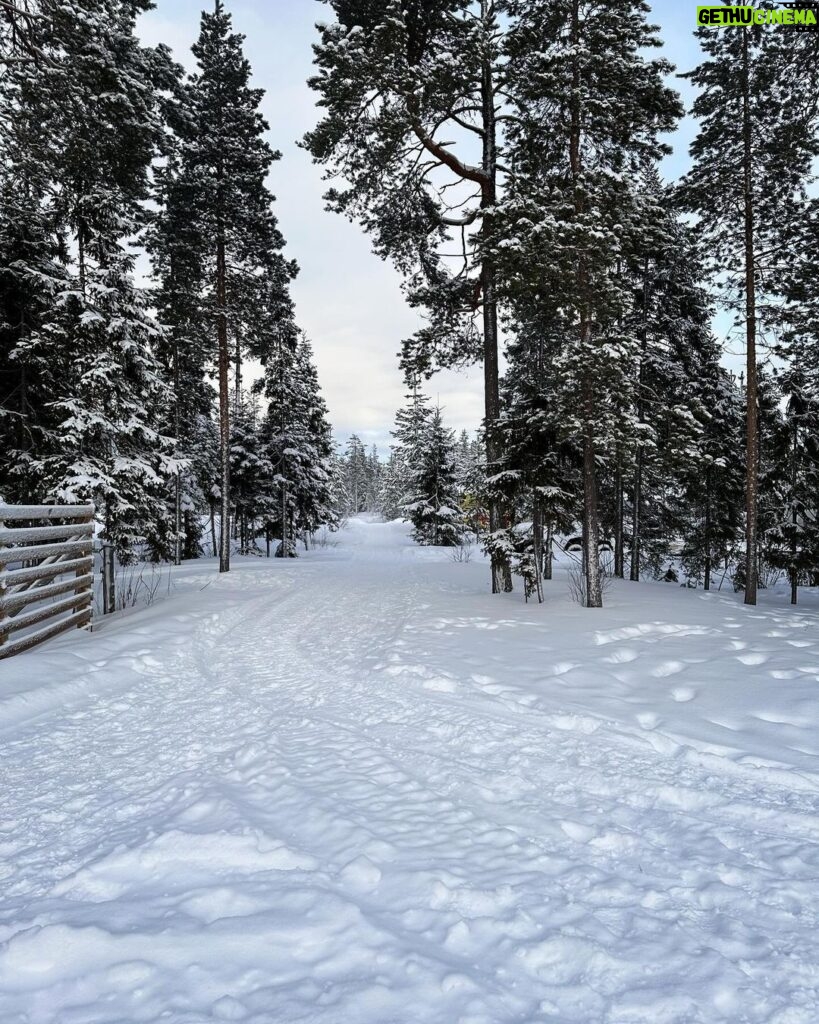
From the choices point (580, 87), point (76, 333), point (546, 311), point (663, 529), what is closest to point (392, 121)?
point (580, 87)

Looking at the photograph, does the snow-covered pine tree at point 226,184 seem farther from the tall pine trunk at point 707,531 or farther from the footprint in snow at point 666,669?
the tall pine trunk at point 707,531

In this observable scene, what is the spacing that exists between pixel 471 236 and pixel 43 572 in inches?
348

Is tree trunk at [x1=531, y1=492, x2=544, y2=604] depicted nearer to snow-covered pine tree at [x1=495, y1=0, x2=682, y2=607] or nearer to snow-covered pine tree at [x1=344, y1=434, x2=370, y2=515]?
snow-covered pine tree at [x1=495, y1=0, x2=682, y2=607]

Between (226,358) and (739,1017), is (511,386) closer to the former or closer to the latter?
(226,358)

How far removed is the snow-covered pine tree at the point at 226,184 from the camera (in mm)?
15289

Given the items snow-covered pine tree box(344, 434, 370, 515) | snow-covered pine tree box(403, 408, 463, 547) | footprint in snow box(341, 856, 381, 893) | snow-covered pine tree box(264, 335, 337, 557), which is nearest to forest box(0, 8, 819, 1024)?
footprint in snow box(341, 856, 381, 893)

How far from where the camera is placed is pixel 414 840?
2709 mm

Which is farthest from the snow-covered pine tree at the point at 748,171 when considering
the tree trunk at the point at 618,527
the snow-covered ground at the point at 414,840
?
the snow-covered ground at the point at 414,840

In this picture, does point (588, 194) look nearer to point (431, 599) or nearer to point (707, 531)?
point (431, 599)

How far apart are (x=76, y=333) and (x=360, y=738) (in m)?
10.8

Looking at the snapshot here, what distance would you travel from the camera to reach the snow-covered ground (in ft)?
6.03

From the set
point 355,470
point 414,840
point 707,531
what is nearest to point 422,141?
point 414,840

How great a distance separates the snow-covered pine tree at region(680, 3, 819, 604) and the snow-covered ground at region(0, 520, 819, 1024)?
35.8ft

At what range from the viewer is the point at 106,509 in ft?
35.5
